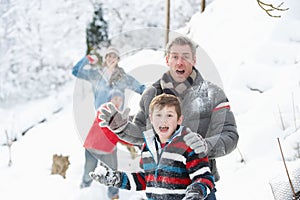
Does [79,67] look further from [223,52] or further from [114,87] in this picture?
[223,52]

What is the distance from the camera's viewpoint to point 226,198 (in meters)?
3.06

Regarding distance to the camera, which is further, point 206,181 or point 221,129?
point 221,129

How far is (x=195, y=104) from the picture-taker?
6.48ft

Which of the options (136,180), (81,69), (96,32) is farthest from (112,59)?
(96,32)

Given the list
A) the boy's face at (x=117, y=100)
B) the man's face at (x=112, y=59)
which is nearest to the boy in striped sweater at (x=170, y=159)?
the boy's face at (x=117, y=100)

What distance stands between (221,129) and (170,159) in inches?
12.4

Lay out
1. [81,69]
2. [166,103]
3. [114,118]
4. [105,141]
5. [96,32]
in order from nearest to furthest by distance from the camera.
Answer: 1. [166,103]
2. [114,118]
3. [105,141]
4. [81,69]
5. [96,32]

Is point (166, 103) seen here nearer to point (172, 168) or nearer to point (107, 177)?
point (172, 168)

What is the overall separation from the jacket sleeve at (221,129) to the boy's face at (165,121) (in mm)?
184

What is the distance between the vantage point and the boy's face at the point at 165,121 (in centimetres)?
180

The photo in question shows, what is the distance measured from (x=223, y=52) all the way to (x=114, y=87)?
2450 mm

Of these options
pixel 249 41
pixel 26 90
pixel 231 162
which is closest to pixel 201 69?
pixel 231 162

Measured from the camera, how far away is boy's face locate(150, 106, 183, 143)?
70.9 inches

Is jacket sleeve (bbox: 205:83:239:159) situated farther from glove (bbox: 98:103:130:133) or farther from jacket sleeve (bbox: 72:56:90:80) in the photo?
jacket sleeve (bbox: 72:56:90:80)
